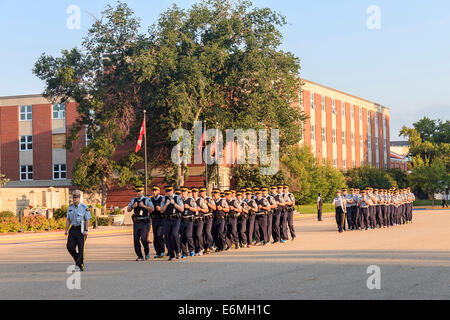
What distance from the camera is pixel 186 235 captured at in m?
16.5

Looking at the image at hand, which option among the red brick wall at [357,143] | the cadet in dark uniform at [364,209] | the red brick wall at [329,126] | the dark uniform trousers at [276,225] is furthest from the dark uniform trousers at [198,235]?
the red brick wall at [357,143]

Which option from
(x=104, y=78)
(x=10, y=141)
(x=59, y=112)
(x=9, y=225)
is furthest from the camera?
(x=10, y=141)

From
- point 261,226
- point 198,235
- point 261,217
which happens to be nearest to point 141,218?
point 198,235

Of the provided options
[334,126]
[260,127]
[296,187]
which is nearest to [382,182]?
[334,126]

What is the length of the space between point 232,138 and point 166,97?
21.8 ft

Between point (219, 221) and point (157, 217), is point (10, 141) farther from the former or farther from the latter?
point (157, 217)

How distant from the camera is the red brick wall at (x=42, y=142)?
207 ft

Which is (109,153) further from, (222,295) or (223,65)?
(222,295)

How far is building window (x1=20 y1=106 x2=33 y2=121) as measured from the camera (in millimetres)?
63906

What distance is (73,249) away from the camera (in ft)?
45.3

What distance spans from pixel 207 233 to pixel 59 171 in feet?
159

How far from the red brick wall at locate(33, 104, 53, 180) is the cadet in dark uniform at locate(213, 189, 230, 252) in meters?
48.0

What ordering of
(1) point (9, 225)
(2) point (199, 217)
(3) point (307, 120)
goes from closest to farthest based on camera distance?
(2) point (199, 217) < (1) point (9, 225) < (3) point (307, 120)

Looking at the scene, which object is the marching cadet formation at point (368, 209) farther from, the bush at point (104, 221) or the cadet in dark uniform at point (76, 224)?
the bush at point (104, 221)
